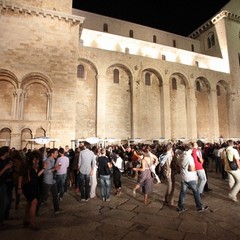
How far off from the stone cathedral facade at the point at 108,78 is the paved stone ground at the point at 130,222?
956 cm

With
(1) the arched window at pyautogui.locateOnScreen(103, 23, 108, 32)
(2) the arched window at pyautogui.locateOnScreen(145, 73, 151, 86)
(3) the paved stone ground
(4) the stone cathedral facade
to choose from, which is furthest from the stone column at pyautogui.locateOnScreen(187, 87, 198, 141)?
(3) the paved stone ground

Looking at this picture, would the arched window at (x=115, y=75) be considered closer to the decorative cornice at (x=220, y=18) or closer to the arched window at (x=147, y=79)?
the arched window at (x=147, y=79)

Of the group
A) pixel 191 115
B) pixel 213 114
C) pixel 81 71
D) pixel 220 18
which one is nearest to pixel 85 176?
pixel 81 71

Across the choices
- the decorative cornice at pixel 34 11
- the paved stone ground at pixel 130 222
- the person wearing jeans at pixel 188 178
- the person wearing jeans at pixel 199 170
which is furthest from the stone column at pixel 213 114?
the person wearing jeans at pixel 188 178

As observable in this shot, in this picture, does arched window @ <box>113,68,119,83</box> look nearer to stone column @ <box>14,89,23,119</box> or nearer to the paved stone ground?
stone column @ <box>14,89,23,119</box>

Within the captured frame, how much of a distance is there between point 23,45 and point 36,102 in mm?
4040

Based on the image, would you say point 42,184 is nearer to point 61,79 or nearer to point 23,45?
point 61,79

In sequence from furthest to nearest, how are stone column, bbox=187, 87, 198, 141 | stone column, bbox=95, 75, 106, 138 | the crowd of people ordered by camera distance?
stone column, bbox=187, 87, 198, 141 < stone column, bbox=95, 75, 106, 138 < the crowd of people

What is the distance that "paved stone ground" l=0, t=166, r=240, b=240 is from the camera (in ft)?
12.7

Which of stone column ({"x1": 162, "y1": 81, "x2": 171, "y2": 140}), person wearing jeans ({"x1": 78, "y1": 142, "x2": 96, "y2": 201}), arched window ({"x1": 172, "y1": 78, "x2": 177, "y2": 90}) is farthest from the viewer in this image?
arched window ({"x1": 172, "y1": 78, "x2": 177, "y2": 90})

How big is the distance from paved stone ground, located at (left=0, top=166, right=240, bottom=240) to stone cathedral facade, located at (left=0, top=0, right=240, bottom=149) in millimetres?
9559

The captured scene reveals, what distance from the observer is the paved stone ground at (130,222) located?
12.7ft

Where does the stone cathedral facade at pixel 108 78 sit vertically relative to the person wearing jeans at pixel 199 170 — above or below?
above

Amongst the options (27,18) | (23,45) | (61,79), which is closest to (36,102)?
(61,79)
